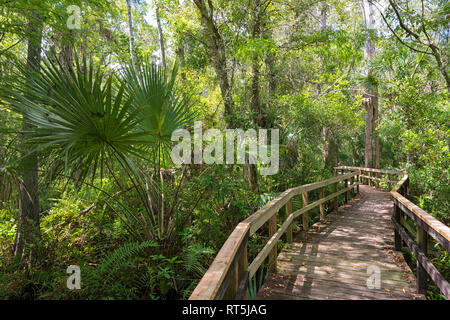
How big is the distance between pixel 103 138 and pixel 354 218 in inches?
240

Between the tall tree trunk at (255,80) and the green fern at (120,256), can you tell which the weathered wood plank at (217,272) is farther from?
the tall tree trunk at (255,80)

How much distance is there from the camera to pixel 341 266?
3.87 meters

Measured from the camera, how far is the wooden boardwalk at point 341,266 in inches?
123

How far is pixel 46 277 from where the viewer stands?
3.96m

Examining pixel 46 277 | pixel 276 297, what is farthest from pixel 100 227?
pixel 276 297

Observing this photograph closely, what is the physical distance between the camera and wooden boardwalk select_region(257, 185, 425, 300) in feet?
10.2

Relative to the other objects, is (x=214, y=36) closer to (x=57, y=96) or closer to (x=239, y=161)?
(x=239, y=161)

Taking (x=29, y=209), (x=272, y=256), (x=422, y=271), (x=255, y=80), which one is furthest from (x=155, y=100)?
(x=255, y=80)

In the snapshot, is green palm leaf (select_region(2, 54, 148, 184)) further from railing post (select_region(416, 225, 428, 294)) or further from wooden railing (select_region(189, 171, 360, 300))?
railing post (select_region(416, 225, 428, 294))

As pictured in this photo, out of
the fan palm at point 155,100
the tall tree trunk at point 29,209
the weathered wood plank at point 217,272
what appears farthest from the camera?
the tall tree trunk at point 29,209

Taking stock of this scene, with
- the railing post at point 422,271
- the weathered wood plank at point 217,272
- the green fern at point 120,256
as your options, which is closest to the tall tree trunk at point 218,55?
the green fern at point 120,256

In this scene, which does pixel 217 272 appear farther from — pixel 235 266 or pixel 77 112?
pixel 77 112

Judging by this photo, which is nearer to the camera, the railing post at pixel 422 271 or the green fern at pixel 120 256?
the railing post at pixel 422 271

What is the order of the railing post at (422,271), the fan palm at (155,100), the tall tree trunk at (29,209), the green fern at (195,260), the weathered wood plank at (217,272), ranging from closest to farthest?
the weathered wood plank at (217,272) → the railing post at (422,271) → the green fern at (195,260) → the fan palm at (155,100) → the tall tree trunk at (29,209)
